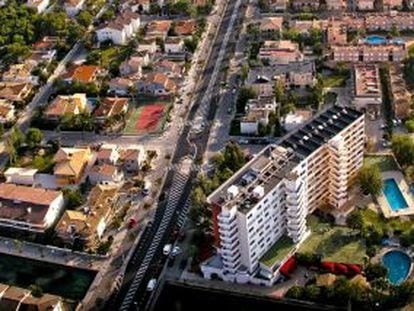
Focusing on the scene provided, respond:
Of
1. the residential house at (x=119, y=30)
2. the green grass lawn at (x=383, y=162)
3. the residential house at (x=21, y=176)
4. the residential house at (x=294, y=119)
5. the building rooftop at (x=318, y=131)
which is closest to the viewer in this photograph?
the building rooftop at (x=318, y=131)

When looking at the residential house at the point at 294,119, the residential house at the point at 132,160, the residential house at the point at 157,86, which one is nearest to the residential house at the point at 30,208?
the residential house at the point at 132,160

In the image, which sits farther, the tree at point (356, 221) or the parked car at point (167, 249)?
the parked car at point (167, 249)

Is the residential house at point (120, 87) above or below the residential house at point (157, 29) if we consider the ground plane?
below

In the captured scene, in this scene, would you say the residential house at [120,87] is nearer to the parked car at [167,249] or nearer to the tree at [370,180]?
the parked car at [167,249]

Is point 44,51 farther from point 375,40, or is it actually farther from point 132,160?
point 375,40

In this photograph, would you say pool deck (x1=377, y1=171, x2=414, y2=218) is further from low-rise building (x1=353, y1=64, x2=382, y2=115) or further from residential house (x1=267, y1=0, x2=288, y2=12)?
residential house (x1=267, y1=0, x2=288, y2=12)

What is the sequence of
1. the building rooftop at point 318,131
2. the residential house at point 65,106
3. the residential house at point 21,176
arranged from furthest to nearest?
the residential house at point 65,106 → the residential house at point 21,176 → the building rooftop at point 318,131

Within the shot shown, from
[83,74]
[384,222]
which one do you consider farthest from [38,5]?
[384,222]
